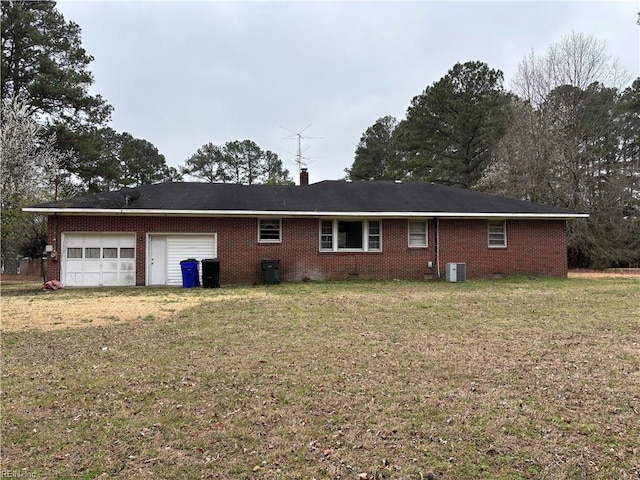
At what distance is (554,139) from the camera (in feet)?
80.5

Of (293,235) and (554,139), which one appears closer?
(293,235)

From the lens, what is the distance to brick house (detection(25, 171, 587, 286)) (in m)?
15.0

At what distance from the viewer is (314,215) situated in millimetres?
15680

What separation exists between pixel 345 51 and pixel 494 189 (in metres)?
14.3

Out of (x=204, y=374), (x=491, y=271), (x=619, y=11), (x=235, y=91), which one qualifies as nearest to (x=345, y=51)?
(x=235, y=91)

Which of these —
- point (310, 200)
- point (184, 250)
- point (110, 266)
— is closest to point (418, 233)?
point (310, 200)

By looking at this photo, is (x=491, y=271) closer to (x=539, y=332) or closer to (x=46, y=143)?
(x=539, y=332)

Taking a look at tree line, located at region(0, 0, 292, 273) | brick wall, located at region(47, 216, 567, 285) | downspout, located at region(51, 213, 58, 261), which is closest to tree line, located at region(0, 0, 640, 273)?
tree line, located at region(0, 0, 292, 273)

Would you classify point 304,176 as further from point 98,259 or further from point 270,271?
point 98,259

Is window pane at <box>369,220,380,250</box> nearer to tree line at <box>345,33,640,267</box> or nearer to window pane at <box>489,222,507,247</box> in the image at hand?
window pane at <box>489,222,507,247</box>

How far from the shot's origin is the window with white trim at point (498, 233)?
55.6ft

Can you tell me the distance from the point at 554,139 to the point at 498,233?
1119cm

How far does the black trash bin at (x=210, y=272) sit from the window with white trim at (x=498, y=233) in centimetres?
1036

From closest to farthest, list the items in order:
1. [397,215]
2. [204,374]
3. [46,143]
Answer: [204,374] < [397,215] < [46,143]
